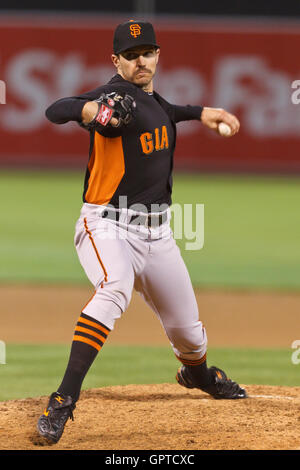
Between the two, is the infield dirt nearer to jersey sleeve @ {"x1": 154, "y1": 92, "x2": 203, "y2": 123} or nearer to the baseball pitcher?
the baseball pitcher

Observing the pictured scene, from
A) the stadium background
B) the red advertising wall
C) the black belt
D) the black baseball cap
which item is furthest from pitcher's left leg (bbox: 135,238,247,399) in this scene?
the red advertising wall

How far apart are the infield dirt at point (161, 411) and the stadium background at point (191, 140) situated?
1.67 metres

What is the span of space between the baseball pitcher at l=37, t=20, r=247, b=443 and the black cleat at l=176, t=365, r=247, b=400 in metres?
0.30

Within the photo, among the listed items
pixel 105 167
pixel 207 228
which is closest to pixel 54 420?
pixel 105 167

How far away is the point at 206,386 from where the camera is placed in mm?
5641

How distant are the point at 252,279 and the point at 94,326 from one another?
5938 millimetres

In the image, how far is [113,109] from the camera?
4594 millimetres

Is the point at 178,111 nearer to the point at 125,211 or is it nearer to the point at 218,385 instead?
the point at 125,211

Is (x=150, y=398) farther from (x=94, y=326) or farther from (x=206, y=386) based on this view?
(x=94, y=326)

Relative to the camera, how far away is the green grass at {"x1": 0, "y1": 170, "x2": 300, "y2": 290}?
10.7 metres

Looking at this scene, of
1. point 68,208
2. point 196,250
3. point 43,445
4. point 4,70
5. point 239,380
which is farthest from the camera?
point 4,70

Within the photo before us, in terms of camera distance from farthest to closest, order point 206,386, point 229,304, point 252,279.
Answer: point 252,279, point 229,304, point 206,386

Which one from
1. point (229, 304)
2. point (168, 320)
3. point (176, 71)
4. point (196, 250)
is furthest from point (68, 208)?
point (168, 320)

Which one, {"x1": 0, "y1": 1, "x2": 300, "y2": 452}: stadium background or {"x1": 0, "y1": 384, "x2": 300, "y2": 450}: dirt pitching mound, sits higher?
{"x1": 0, "y1": 1, "x2": 300, "y2": 452}: stadium background
